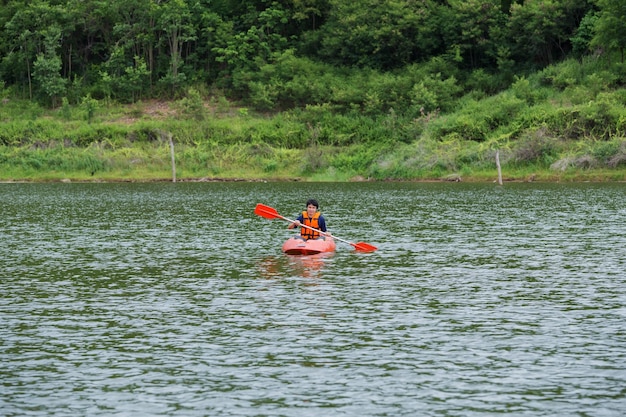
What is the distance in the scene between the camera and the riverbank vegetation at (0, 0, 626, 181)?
74562 millimetres

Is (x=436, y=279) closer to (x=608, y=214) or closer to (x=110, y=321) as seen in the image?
(x=110, y=321)

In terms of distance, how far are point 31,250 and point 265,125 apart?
51473 millimetres

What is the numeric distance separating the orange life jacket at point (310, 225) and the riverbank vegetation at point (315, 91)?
41.0m

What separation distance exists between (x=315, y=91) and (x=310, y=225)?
180ft

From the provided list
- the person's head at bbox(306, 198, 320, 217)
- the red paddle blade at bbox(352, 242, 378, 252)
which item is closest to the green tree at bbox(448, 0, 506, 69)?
the red paddle blade at bbox(352, 242, 378, 252)

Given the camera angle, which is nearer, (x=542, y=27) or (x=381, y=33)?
(x=542, y=27)

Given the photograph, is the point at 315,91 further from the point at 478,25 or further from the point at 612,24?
the point at 612,24

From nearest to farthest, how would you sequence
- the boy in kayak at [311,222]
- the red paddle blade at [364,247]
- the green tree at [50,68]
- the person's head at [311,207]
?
1. the person's head at [311,207]
2. the boy in kayak at [311,222]
3. the red paddle blade at [364,247]
4. the green tree at [50,68]

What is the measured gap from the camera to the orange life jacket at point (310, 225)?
3256 cm

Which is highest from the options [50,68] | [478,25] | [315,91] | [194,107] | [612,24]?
[478,25]

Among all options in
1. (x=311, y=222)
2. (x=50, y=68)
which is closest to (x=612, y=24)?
(x=50, y=68)

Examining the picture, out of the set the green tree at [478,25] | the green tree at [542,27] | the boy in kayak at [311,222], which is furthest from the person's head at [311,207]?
the green tree at [478,25]

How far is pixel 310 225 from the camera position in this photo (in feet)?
107

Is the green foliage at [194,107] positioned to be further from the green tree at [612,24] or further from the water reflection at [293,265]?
the water reflection at [293,265]
